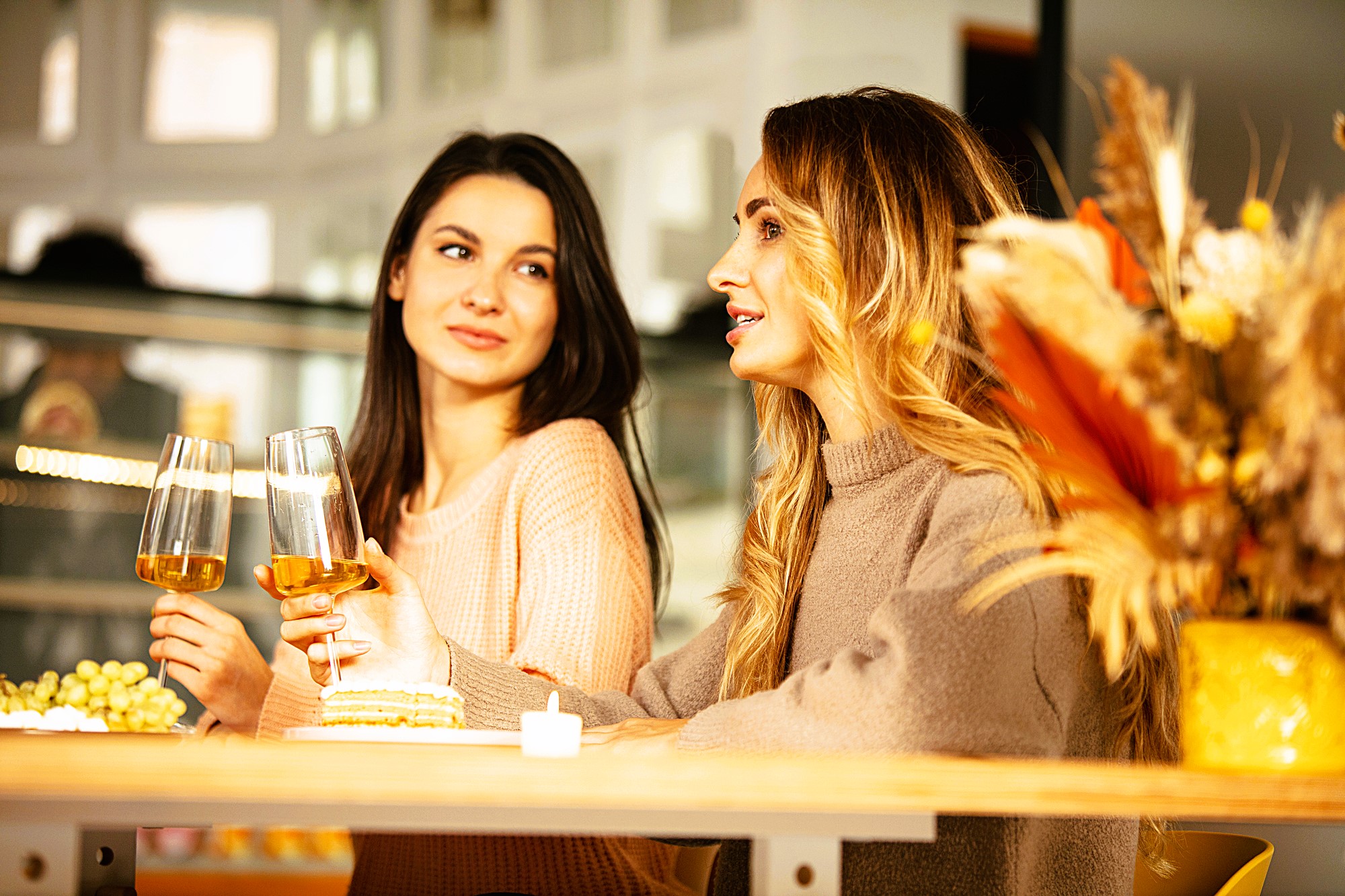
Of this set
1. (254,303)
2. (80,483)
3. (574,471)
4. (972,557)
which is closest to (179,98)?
(254,303)

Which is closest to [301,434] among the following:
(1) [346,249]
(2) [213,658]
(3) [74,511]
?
(2) [213,658]

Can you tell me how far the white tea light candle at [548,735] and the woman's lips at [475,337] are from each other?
4.16ft

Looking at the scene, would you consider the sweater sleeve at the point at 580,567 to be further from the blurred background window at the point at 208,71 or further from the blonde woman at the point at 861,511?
the blurred background window at the point at 208,71

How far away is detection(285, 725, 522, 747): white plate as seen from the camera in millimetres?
1203

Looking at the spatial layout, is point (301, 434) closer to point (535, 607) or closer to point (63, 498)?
point (535, 607)

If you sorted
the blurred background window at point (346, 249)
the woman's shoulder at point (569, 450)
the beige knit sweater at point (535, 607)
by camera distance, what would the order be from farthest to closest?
the blurred background window at point (346, 249), the woman's shoulder at point (569, 450), the beige knit sweater at point (535, 607)

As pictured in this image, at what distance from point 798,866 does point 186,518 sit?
2.84 feet

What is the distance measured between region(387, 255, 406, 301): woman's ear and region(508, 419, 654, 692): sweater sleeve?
0.45m

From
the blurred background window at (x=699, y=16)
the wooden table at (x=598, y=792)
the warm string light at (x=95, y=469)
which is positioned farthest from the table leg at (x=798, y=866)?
the blurred background window at (x=699, y=16)

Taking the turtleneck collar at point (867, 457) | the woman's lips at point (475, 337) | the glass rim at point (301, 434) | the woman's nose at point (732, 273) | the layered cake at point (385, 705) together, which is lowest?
the layered cake at point (385, 705)

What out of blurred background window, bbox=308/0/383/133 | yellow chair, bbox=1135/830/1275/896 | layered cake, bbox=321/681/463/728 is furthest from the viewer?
blurred background window, bbox=308/0/383/133

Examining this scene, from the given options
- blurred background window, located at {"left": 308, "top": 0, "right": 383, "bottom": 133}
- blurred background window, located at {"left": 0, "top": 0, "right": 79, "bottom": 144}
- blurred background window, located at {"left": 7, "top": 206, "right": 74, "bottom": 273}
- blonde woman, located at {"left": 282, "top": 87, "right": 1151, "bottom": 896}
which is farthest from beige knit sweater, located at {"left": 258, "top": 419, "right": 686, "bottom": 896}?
blurred background window, located at {"left": 0, "top": 0, "right": 79, "bottom": 144}

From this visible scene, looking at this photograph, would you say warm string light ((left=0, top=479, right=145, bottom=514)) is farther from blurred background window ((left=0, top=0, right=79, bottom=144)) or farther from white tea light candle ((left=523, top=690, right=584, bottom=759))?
white tea light candle ((left=523, top=690, right=584, bottom=759))

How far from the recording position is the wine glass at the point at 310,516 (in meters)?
1.36
